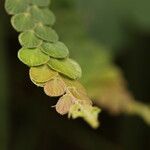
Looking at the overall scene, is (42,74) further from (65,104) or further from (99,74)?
(99,74)

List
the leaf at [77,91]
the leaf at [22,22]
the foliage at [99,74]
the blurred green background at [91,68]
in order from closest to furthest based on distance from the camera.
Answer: the leaf at [77,91]
the leaf at [22,22]
the foliage at [99,74]
the blurred green background at [91,68]

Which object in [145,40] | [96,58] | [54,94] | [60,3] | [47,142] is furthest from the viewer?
[145,40]

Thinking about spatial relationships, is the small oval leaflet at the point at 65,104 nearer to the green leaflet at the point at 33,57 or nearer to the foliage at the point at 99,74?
the green leaflet at the point at 33,57

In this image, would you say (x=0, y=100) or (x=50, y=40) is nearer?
(x=50, y=40)

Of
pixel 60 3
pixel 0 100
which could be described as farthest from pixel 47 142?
pixel 60 3

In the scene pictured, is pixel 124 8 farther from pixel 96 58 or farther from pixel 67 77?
pixel 67 77

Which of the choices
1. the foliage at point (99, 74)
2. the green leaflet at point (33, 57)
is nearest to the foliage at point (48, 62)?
the green leaflet at point (33, 57)

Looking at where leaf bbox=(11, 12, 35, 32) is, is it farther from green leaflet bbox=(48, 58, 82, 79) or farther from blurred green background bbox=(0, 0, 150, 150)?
blurred green background bbox=(0, 0, 150, 150)

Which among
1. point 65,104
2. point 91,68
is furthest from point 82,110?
point 91,68
